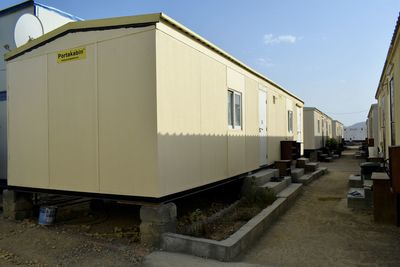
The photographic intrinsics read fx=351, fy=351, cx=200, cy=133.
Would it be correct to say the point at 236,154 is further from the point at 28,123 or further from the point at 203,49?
the point at 28,123

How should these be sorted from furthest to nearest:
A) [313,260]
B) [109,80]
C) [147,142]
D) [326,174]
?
[326,174] < [109,80] < [147,142] < [313,260]

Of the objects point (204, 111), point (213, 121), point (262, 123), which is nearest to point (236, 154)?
point (213, 121)

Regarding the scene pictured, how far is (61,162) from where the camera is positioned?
597 cm

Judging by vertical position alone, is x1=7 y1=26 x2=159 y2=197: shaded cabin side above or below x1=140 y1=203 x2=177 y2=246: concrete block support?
above

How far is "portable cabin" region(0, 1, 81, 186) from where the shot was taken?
8531 millimetres

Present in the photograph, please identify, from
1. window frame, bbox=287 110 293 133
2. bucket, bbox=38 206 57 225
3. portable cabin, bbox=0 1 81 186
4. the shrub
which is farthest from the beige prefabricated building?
the shrub

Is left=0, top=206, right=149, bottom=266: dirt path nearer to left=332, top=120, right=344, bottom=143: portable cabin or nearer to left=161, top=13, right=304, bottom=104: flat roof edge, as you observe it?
left=161, top=13, right=304, bottom=104: flat roof edge

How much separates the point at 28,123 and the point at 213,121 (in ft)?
11.3

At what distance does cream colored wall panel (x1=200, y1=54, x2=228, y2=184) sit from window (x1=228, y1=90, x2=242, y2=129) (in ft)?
1.28

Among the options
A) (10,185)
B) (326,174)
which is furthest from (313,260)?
(326,174)

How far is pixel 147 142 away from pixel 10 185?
139 inches

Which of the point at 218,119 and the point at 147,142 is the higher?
the point at 218,119

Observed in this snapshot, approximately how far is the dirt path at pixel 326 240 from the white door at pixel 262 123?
2.24 metres

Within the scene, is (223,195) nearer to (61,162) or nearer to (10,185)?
(61,162)
